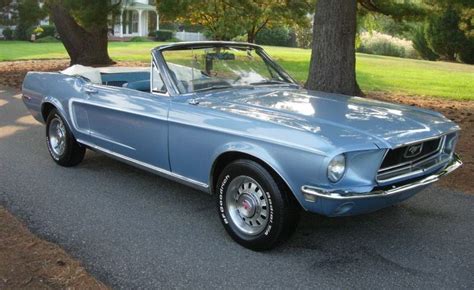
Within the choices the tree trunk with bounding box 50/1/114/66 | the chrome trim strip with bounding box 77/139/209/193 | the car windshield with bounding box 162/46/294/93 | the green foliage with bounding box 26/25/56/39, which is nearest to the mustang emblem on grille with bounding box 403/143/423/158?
the chrome trim strip with bounding box 77/139/209/193

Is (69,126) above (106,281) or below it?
above

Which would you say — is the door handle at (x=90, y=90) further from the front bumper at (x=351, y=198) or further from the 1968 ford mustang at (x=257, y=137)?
the front bumper at (x=351, y=198)

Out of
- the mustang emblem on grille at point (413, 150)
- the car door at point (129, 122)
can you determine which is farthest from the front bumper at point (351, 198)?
the car door at point (129, 122)

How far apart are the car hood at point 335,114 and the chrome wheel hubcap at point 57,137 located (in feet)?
7.51

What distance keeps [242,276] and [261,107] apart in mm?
1411

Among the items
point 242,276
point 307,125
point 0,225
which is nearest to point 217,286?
point 242,276

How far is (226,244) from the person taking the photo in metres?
4.16

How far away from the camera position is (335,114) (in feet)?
13.9

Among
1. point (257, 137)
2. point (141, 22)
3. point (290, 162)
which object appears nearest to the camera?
point (290, 162)

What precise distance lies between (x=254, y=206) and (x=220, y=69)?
173 cm

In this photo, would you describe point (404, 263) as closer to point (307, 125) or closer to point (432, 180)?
point (432, 180)

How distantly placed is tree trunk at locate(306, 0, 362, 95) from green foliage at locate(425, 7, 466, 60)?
74.5ft

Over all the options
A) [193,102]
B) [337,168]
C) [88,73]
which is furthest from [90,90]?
[337,168]

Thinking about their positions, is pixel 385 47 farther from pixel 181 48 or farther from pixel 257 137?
pixel 257 137
